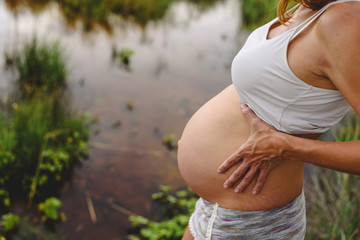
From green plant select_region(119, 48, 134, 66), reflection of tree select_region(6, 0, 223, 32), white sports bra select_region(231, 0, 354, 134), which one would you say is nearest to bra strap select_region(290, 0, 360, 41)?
white sports bra select_region(231, 0, 354, 134)

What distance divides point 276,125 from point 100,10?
256 inches

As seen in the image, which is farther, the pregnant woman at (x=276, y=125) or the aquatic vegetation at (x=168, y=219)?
the aquatic vegetation at (x=168, y=219)

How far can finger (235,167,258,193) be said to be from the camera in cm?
125

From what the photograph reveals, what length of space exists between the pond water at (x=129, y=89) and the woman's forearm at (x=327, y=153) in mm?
2133

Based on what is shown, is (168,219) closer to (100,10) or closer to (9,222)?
(9,222)

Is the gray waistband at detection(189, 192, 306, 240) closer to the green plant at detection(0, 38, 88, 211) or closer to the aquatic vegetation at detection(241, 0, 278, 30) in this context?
the green plant at detection(0, 38, 88, 211)

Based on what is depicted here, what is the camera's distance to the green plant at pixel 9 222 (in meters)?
2.65

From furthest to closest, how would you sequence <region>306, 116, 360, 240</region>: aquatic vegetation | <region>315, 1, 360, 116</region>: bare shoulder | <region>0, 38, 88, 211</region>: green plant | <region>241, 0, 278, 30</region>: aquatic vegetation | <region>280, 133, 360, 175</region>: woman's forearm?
Answer: <region>241, 0, 278, 30</region>: aquatic vegetation < <region>0, 38, 88, 211</region>: green plant < <region>306, 116, 360, 240</region>: aquatic vegetation < <region>280, 133, 360, 175</region>: woman's forearm < <region>315, 1, 360, 116</region>: bare shoulder

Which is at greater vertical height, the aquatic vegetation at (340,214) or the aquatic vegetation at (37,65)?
the aquatic vegetation at (37,65)

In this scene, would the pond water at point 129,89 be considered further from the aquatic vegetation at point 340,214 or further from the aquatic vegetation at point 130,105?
the aquatic vegetation at point 340,214

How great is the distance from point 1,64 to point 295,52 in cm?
463

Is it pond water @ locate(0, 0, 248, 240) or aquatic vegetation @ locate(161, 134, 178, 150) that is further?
aquatic vegetation @ locate(161, 134, 178, 150)

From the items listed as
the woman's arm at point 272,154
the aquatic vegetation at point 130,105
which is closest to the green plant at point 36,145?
the aquatic vegetation at point 130,105

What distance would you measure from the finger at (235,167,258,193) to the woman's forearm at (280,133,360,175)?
0.12 meters
